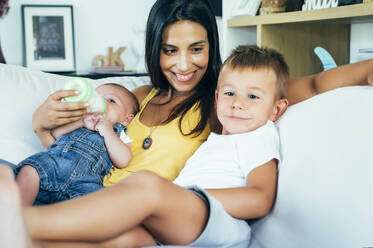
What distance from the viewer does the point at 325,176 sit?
2.88 ft

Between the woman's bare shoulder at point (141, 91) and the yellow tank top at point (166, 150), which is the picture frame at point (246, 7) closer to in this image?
the woman's bare shoulder at point (141, 91)

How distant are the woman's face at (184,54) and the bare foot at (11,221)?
809mm

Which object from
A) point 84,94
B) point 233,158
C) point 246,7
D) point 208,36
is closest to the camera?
point 233,158

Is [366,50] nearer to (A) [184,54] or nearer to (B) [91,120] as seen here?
(A) [184,54]

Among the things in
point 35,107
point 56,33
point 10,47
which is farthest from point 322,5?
point 10,47

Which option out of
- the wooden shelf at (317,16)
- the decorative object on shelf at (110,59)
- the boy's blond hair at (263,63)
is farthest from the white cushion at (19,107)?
the decorative object on shelf at (110,59)

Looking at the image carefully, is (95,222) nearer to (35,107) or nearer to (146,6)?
(35,107)

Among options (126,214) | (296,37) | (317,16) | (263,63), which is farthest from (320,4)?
A: (126,214)

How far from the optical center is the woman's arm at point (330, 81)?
1074 mm

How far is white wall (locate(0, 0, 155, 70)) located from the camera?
318cm

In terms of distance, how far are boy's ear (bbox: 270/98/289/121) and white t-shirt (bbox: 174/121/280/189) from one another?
0.18ft

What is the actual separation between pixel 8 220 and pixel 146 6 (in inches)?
117

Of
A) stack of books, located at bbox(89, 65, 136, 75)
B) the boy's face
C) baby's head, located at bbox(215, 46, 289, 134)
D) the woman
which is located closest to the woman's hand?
the woman

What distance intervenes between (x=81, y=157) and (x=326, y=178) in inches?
25.8
